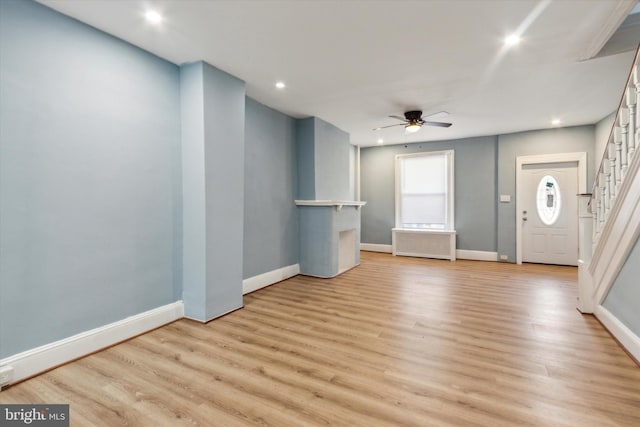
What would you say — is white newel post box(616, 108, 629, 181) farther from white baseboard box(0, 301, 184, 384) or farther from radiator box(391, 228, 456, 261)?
white baseboard box(0, 301, 184, 384)

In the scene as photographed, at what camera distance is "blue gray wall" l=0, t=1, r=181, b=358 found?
210cm

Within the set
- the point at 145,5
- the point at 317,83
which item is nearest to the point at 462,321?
the point at 317,83

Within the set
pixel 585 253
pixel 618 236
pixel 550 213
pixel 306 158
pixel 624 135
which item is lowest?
pixel 585 253

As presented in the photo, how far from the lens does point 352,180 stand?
768 cm

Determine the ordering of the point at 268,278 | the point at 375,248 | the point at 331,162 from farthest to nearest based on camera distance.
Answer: the point at 375,248 → the point at 331,162 → the point at 268,278

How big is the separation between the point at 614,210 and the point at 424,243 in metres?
4.24

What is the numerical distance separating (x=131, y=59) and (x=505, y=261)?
23.7 feet

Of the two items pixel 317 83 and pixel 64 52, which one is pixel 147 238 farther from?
pixel 317 83

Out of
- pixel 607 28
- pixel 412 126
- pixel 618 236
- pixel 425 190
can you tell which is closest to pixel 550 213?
pixel 425 190

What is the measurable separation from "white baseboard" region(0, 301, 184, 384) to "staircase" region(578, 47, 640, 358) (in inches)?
164

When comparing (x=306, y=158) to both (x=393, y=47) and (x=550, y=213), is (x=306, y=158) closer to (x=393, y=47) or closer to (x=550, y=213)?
(x=393, y=47)

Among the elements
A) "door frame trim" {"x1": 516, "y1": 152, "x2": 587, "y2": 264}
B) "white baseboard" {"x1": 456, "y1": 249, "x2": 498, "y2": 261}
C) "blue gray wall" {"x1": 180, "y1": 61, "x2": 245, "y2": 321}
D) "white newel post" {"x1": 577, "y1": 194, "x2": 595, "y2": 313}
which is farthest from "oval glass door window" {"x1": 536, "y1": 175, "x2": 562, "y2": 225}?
"blue gray wall" {"x1": 180, "y1": 61, "x2": 245, "y2": 321}

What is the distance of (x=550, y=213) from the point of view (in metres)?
6.02

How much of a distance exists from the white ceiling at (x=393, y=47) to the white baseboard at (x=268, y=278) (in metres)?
2.57
